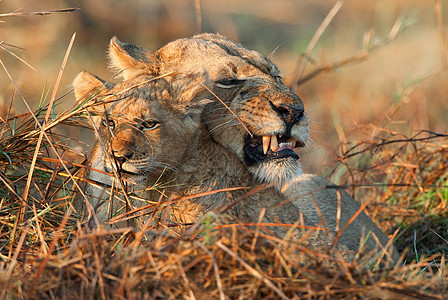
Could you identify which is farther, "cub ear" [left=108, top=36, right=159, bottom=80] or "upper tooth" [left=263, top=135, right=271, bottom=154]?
"cub ear" [left=108, top=36, right=159, bottom=80]

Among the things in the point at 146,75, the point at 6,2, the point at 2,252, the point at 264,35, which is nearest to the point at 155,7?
the point at 264,35

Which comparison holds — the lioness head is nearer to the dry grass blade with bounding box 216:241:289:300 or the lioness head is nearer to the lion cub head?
the lion cub head

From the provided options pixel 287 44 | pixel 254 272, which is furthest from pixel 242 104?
pixel 287 44

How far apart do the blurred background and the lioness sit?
2.84m

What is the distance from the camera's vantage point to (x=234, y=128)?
11.2 ft

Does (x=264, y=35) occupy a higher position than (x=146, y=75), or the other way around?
(x=146, y=75)

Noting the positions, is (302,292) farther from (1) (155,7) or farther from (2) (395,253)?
(1) (155,7)

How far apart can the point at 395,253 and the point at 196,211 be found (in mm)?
1471

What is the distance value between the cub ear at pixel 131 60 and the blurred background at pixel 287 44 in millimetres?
3020

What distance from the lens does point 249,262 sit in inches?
89.0

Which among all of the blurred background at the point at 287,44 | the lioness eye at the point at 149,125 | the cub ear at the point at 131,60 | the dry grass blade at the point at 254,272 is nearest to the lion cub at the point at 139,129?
the lioness eye at the point at 149,125

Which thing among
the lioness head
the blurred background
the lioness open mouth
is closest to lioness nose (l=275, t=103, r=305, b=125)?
the lioness head

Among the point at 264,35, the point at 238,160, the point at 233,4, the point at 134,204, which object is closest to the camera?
the point at 134,204

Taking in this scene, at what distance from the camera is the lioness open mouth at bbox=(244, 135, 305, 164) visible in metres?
3.38
